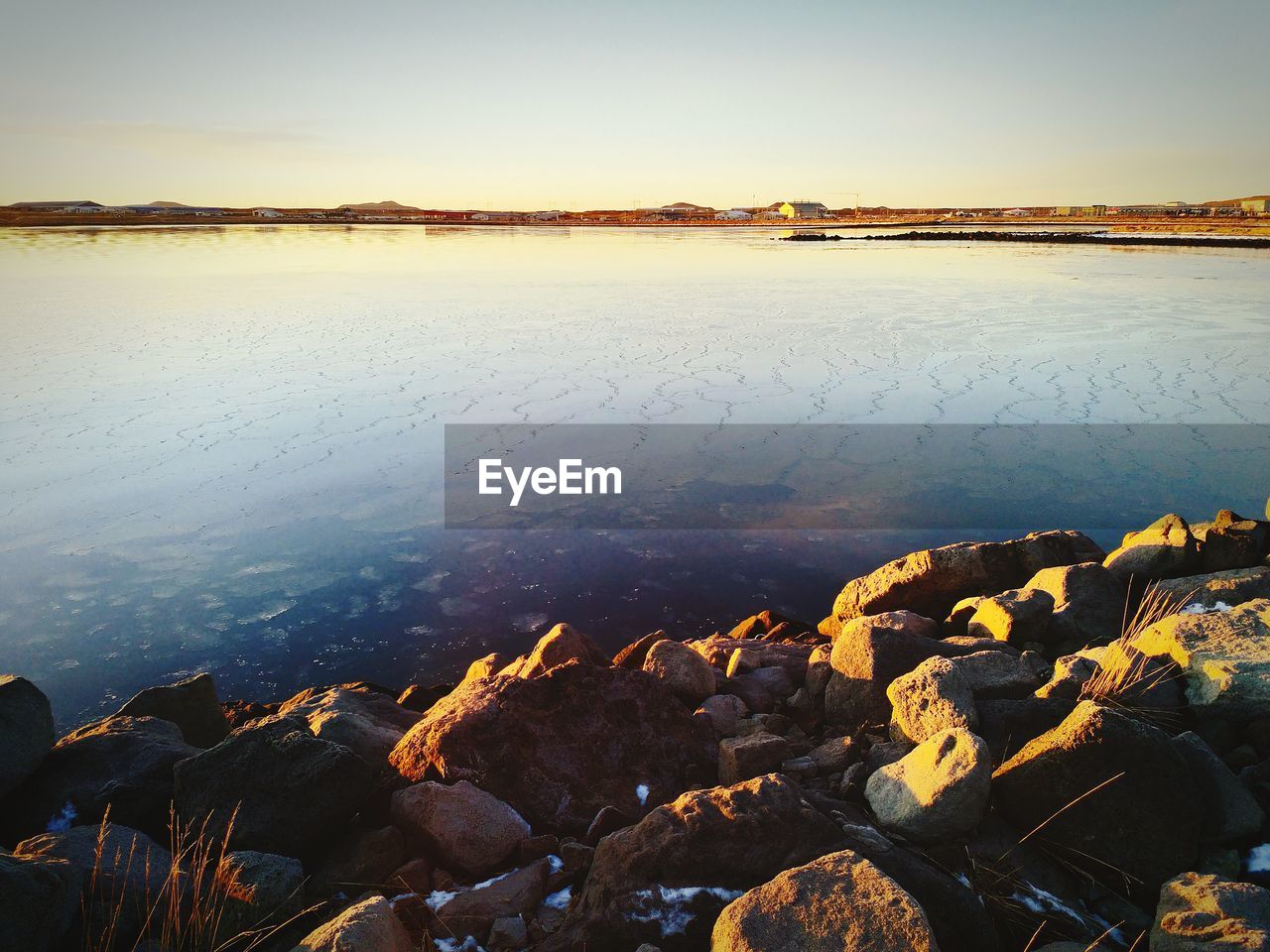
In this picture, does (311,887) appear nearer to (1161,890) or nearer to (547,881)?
(547,881)

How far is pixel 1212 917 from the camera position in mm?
2945

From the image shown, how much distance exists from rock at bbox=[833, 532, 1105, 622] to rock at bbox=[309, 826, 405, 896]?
14.2 feet

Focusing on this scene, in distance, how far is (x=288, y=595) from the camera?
7.34m

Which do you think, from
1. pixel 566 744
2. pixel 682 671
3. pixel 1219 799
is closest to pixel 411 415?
pixel 682 671

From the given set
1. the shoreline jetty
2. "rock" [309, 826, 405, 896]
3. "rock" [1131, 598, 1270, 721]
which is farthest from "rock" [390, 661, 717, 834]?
"rock" [1131, 598, 1270, 721]

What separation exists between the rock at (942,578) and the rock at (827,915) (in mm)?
3969

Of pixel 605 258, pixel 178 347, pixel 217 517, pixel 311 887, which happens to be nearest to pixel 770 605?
pixel 311 887

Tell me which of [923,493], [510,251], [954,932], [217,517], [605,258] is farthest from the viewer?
[510,251]

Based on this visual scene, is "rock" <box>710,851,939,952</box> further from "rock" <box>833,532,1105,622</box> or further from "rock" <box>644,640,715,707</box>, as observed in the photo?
"rock" <box>833,532,1105,622</box>

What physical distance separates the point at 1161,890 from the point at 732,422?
9.23 metres

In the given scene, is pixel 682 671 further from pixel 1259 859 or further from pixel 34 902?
pixel 34 902

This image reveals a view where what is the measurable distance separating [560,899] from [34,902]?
203 cm

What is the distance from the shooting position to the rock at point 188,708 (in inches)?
198

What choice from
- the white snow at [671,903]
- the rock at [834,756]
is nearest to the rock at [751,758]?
the rock at [834,756]
